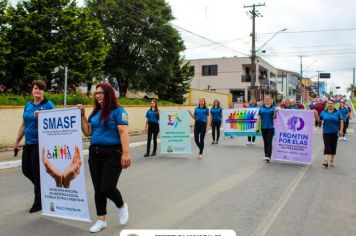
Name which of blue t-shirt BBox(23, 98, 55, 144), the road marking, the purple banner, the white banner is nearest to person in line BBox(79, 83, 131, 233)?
the white banner

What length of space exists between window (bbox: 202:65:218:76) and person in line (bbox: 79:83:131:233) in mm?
58311

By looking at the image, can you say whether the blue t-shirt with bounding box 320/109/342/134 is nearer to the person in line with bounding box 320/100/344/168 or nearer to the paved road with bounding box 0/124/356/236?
the person in line with bounding box 320/100/344/168

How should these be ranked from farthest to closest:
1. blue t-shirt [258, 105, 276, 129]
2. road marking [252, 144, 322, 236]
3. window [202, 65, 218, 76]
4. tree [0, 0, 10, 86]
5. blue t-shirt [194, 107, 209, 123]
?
1. window [202, 65, 218, 76]
2. tree [0, 0, 10, 86]
3. blue t-shirt [194, 107, 209, 123]
4. blue t-shirt [258, 105, 276, 129]
5. road marking [252, 144, 322, 236]

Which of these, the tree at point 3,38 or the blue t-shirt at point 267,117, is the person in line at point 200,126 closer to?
the blue t-shirt at point 267,117

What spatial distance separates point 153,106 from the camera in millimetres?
13195

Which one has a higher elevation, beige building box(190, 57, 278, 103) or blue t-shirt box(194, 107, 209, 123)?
beige building box(190, 57, 278, 103)

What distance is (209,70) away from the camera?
63875 millimetres

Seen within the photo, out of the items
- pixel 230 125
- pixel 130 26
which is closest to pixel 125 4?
pixel 130 26

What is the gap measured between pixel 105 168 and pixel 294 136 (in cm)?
778

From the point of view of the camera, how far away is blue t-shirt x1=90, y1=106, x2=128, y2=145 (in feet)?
17.5

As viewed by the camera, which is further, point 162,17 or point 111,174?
point 162,17

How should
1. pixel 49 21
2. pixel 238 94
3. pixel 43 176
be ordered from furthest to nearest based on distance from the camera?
pixel 238 94, pixel 49 21, pixel 43 176

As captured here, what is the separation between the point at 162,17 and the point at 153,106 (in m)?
25.6

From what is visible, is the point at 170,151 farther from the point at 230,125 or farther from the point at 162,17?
the point at 162,17
